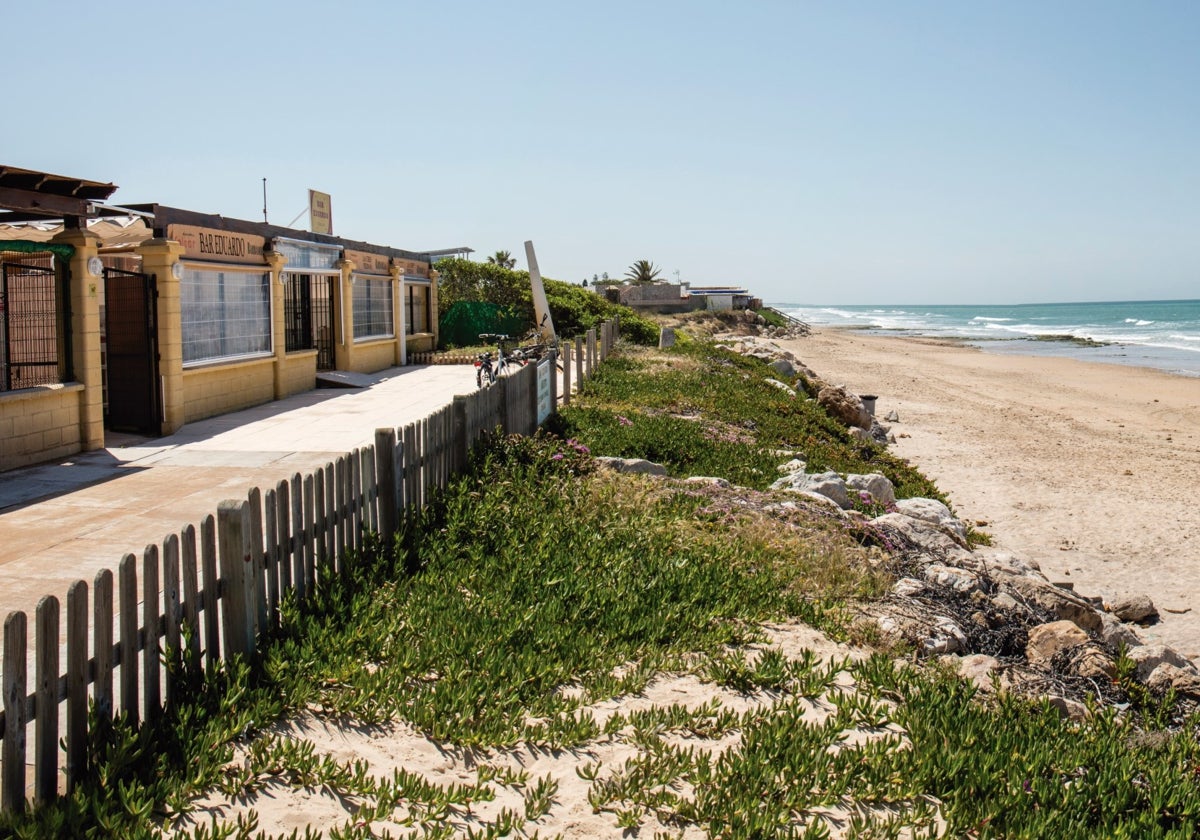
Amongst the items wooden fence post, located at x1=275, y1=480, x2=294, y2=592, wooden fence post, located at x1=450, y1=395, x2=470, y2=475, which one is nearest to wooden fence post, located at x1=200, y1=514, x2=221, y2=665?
wooden fence post, located at x1=275, y1=480, x2=294, y2=592

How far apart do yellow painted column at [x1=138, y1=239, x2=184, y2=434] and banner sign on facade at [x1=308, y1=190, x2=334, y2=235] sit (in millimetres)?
11354

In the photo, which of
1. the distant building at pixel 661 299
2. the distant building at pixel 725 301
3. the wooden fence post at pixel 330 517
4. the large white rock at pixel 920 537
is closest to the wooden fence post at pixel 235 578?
the wooden fence post at pixel 330 517

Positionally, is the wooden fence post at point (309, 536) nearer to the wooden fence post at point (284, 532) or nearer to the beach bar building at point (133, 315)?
the wooden fence post at point (284, 532)

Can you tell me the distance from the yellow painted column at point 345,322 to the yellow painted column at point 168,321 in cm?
773

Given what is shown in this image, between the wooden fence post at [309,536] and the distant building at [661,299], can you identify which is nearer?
the wooden fence post at [309,536]

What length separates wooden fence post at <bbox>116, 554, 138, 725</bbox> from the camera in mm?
3863

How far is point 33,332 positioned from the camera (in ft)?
40.5

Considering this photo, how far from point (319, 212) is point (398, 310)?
3154 mm

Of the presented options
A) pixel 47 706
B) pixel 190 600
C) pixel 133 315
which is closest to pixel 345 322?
pixel 133 315

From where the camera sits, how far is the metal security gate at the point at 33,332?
11359 mm

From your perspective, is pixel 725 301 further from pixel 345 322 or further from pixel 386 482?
pixel 386 482

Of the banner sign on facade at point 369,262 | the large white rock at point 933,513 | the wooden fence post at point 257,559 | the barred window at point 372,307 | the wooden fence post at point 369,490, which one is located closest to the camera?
the wooden fence post at point 257,559

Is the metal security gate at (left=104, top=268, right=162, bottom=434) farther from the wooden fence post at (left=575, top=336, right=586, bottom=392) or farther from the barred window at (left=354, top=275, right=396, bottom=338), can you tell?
the barred window at (left=354, top=275, right=396, bottom=338)

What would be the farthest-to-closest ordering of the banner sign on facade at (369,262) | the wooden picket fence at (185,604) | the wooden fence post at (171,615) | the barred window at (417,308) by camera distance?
1. the barred window at (417,308)
2. the banner sign on facade at (369,262)
3. the wooden fence post at (171,615)
4. the wooden picket fence at (185,604)
